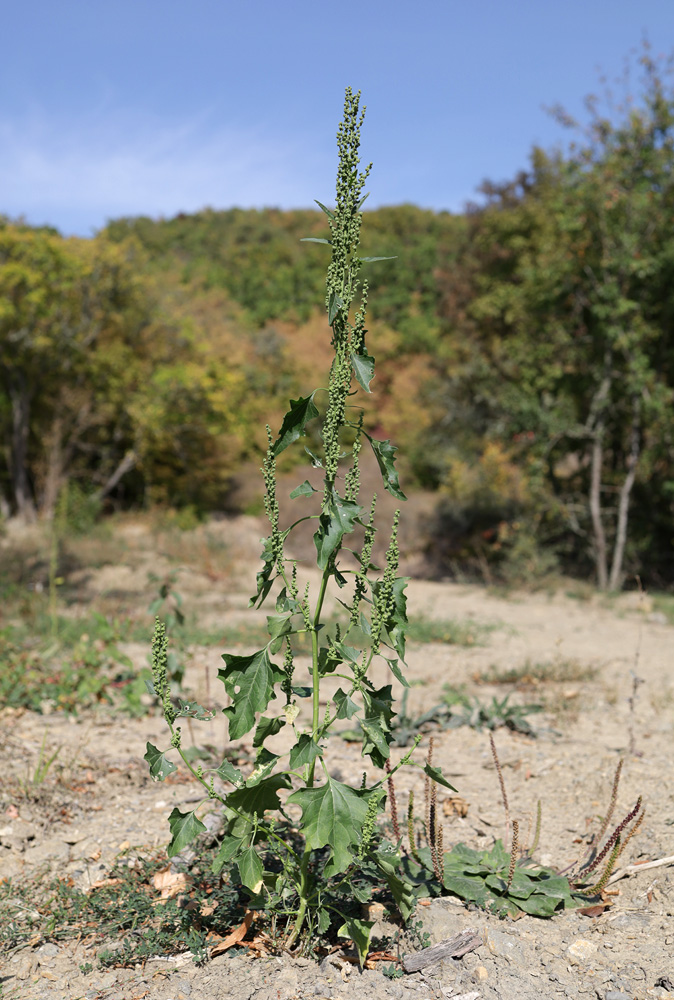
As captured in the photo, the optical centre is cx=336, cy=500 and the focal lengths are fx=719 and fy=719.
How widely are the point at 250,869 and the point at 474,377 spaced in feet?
48.3

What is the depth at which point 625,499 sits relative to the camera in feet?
33.3

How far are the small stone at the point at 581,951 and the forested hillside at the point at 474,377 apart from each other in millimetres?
4481

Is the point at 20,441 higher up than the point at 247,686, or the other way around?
the point at 20,441

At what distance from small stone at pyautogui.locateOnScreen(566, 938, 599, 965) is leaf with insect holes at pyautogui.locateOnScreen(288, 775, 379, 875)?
88 cm

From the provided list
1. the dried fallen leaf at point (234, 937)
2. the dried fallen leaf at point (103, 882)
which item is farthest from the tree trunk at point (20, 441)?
the dried fallen leaf at point (234, 937)

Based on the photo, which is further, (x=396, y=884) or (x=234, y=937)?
(x=234, y=937)

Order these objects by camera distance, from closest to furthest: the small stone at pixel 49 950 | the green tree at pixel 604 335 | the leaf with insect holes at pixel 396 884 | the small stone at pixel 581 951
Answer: the leaf with insect holes at pixel 396 884 < the small stone at pixel 581 951 < the small stone at pixel 49 950 < the green tree at pixel 604 335

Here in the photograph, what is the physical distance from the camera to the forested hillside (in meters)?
9.88

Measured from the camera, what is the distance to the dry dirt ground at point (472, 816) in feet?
6.73

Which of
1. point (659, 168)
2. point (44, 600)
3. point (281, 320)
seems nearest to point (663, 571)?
point (659, 168)

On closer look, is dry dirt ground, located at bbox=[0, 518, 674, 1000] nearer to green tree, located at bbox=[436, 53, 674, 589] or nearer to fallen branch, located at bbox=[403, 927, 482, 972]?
fallen branch, located at bbox=[403, 927, 482, 972]

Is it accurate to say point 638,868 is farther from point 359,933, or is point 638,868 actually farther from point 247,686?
point 247,686

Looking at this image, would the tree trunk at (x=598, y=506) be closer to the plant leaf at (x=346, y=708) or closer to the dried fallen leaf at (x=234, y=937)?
the dried fallen leaf at (x=234, y=937)

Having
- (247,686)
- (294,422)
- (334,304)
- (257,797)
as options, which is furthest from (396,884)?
(334,304)
